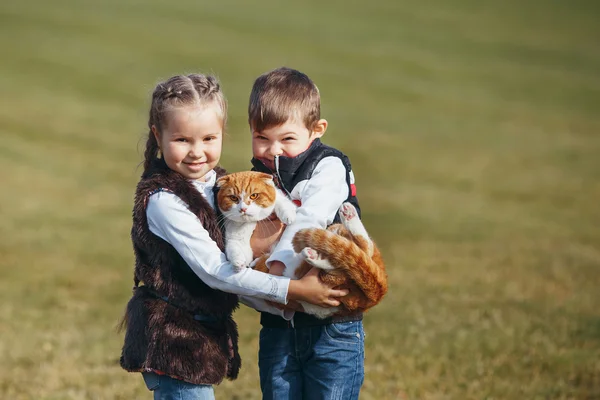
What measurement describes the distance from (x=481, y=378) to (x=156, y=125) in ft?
13.8

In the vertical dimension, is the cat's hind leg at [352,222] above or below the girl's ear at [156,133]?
below

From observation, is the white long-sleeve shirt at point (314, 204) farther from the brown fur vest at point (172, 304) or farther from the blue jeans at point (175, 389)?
the blue jeans at point (175, 389)

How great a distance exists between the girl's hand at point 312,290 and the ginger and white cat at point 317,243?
30 millimetres

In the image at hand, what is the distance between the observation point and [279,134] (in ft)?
13.6

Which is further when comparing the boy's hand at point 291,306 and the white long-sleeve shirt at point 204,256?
the boy's hand at point 291,306

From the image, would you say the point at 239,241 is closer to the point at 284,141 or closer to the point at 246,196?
the point at 246,196

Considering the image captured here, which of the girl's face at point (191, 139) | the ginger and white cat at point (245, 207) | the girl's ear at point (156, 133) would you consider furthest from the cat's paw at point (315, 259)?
the girl's ear at point (156, 133)

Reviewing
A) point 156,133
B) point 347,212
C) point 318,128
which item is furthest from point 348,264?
point 156,133

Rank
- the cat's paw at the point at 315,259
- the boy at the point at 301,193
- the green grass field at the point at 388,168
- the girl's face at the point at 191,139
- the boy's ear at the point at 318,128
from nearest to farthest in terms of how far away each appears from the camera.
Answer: the cat's paw at the point at 315,259, the girl's face at the point at 191,139, the boy at the point at 301,193, the boy's ear at the point at 318,128, the green grass field at the point at 388,168

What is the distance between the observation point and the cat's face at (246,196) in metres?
3.86

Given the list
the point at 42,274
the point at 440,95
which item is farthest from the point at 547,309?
the point at 440,95

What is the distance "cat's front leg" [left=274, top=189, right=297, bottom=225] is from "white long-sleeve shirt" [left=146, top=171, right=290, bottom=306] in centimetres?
26

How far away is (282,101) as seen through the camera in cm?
414

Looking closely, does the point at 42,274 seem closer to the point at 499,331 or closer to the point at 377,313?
the point at 377,313
